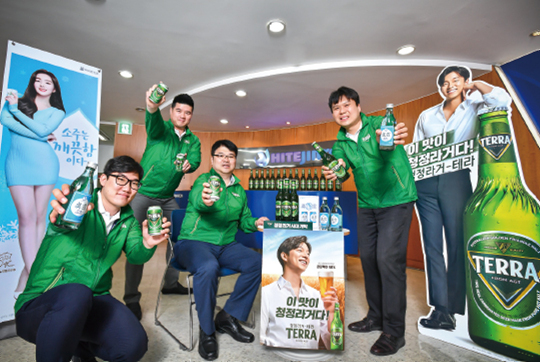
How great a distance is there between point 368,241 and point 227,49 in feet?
7.91

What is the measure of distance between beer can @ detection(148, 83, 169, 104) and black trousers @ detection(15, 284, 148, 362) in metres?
1.20

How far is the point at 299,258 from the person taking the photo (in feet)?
4.81

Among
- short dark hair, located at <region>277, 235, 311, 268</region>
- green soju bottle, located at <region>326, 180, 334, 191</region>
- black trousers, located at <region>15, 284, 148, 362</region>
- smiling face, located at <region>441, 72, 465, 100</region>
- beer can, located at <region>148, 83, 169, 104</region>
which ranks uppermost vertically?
smiling face, located at <region>441, 72, 465, 100</region>

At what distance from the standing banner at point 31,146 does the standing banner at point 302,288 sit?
60.1 inches

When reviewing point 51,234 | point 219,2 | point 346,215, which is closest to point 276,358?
point 51,234

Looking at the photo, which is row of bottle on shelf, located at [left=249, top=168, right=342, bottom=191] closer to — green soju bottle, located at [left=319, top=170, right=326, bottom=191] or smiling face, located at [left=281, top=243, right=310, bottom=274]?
green soju bottle, located at [left=319, top=170, right=326, bottom=191]

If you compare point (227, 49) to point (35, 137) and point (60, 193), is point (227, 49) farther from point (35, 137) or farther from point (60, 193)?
point (60, 193)

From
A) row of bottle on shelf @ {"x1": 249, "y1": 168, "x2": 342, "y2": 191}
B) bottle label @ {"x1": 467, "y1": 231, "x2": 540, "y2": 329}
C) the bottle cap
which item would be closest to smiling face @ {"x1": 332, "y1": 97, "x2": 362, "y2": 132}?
the bottle cap

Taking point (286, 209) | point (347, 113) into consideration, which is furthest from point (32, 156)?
point (347, 113)

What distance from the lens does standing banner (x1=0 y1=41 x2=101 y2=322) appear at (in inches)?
64.7

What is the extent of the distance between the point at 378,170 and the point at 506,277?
0.97 meters

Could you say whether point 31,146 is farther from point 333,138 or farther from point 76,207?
point 333,138

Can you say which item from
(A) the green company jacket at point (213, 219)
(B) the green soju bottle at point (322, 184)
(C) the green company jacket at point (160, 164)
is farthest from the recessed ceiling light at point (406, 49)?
(C) the green company jacket at point (160, 164)

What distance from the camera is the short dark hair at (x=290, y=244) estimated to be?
1478 mm
